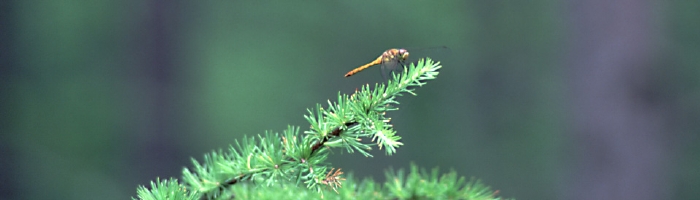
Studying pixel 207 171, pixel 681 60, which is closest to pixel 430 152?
pixel 681 60

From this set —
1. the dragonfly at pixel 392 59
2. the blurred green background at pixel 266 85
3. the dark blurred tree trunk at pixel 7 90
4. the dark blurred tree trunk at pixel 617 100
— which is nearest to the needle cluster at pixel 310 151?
the dragonfly at pixel 392 59

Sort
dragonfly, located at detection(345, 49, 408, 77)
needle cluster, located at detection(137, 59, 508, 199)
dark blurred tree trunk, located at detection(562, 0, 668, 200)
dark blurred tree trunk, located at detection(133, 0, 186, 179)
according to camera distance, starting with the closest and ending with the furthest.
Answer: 1. needle cluster, located at detection(137, 59, 508, 199)
2. dragonfly, located at detection(345, 49, 408, 77)
3. dark blurred tree trunk, located at detection(562, 0, 668, 200)
4. dark blurred tree trunk, located at detection(133, 0, 186, 179)

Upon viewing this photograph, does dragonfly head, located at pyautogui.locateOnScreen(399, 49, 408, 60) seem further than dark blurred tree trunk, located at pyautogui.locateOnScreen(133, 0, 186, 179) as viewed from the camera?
No

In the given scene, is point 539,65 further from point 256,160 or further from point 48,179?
point 256,160

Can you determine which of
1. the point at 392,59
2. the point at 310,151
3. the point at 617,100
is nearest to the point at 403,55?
the point at 392,59

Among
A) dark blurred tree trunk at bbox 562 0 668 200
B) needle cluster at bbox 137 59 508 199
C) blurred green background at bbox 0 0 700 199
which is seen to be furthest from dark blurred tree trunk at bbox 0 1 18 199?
needle cluster at bbox 137 59 508 199

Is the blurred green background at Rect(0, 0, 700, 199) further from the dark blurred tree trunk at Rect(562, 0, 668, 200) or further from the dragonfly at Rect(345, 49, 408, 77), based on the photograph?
the dragonfly at Rect(345, 49, 408, 77)
